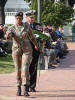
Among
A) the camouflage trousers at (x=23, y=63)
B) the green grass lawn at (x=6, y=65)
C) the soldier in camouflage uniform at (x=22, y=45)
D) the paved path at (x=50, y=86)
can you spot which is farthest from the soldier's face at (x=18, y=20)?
the green grass lawn at (x=6, y=65)

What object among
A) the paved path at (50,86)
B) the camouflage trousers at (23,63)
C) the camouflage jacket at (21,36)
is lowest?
the paved path at (50,86)

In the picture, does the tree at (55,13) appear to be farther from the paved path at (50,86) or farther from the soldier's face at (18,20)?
the soldier's face at (18,20)

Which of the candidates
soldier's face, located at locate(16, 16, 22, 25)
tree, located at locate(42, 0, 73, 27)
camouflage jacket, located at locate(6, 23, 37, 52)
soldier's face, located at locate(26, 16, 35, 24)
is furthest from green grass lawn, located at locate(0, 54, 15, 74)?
tree, located at locate(42, 0, 73, 27)

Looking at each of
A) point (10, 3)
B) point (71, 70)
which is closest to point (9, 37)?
point (71, 70)

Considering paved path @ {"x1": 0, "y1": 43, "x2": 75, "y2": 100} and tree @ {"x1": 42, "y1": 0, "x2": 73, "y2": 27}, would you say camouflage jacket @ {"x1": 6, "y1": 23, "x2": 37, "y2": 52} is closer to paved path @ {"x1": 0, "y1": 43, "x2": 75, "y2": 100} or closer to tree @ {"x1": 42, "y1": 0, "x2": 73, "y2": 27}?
paved path @ {"x1": 0, "y1": 43, "x2": 75, "y2": 100}

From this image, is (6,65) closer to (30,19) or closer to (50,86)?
(50,86)

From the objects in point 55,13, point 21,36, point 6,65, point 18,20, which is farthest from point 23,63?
point 55,13

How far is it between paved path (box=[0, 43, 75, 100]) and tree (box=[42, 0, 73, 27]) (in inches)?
531

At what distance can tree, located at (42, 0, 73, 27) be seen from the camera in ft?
85.9

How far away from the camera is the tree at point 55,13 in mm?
26194

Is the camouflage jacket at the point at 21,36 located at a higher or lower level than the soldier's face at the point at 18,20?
lower

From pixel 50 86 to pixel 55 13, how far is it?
57.7ft

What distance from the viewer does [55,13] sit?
87.8 ft

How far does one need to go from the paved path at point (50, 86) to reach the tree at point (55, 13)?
13.5 metres
